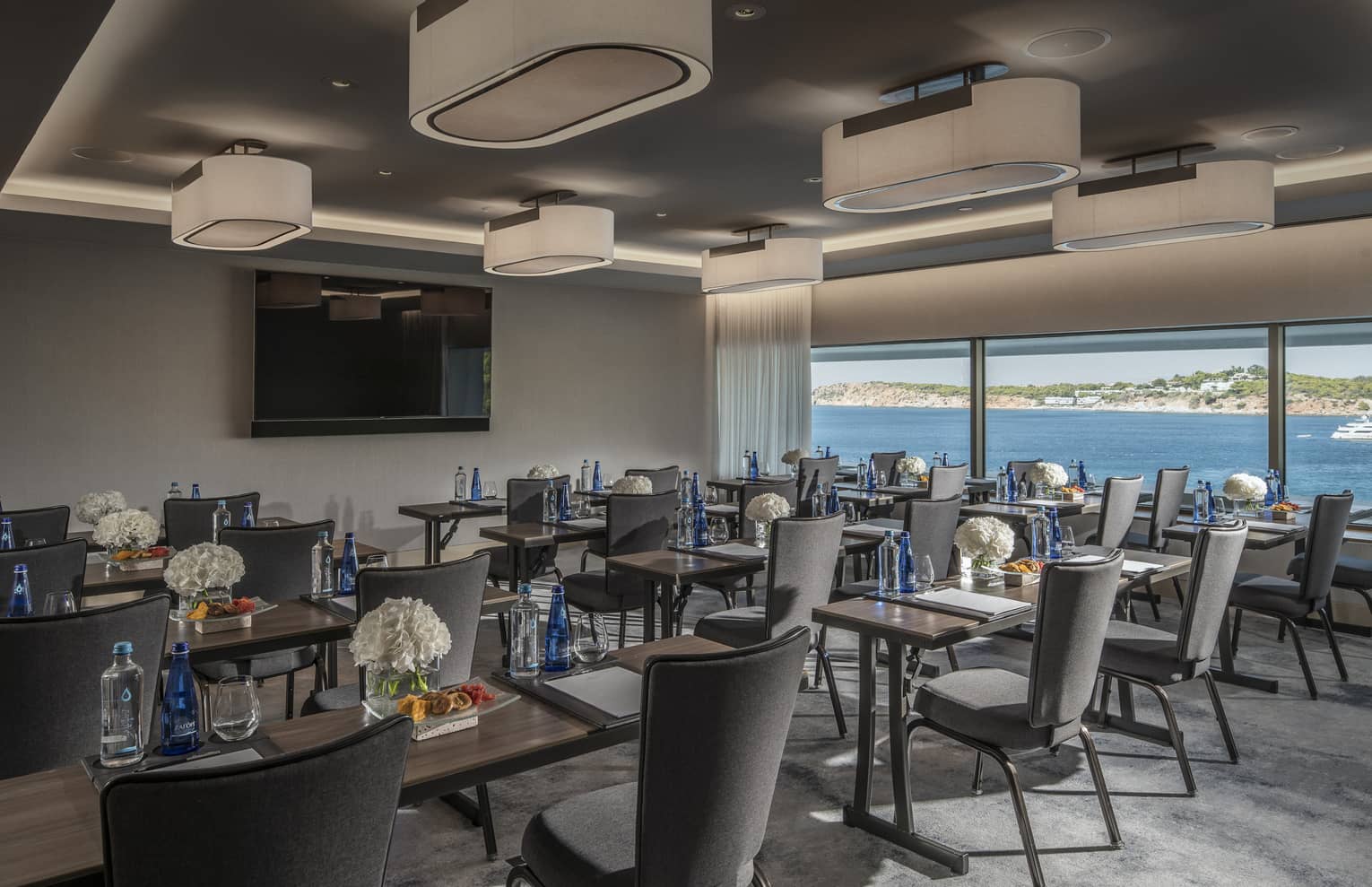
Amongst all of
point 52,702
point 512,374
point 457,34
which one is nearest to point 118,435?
point 512,374

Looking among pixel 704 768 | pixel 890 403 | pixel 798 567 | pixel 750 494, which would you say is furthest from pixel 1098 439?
pixel 704 768

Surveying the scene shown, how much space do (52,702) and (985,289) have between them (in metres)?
7.48

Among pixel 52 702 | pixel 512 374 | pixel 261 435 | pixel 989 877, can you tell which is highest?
pixel 512 374

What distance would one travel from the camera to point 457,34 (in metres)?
2.30

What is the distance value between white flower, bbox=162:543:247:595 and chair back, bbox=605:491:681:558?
213 cm

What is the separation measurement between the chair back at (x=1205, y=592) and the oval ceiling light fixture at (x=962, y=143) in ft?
4.71

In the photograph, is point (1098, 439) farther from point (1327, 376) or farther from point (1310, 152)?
point (1310, 152)

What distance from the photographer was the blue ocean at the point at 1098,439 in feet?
83.8

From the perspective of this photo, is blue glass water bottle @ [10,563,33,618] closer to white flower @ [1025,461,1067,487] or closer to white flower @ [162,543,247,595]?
white flower @ [162,543,247,595]

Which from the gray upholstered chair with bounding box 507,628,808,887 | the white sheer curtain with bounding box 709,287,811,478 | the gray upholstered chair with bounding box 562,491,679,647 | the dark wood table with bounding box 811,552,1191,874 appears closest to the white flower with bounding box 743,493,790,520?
the gray upholstered chair with bounding box 562,491,679,647

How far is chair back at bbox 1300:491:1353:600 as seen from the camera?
445 centimetres

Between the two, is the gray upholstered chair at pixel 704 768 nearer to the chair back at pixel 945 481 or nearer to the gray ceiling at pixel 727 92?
the gray ceiling at pixel 727 92

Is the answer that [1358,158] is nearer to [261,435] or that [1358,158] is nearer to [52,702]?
[52,702]

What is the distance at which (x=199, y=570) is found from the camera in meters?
2.85
